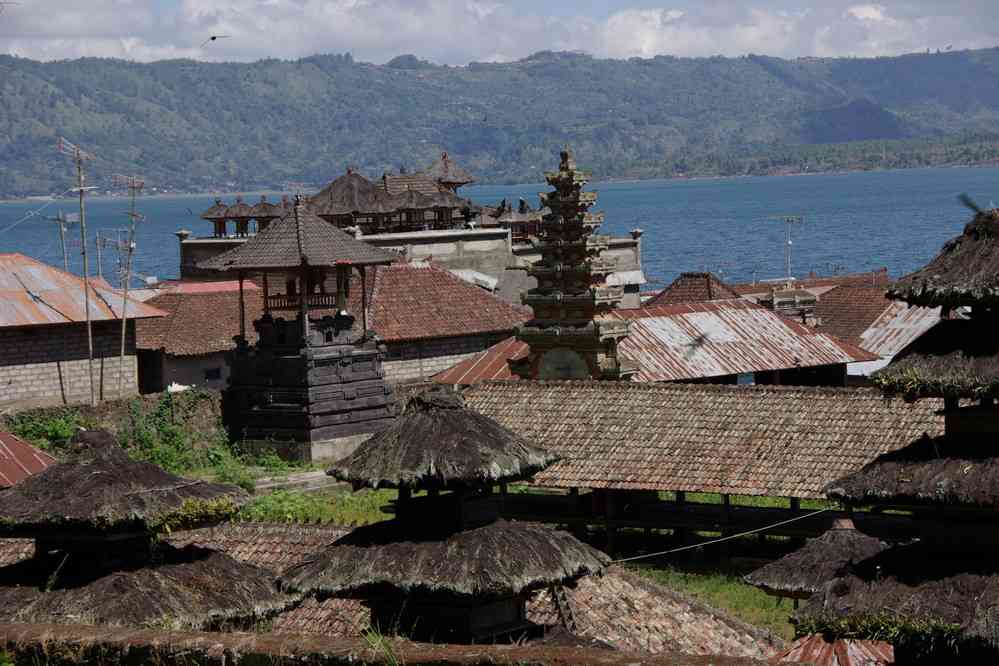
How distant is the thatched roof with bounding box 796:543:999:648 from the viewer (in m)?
15.6

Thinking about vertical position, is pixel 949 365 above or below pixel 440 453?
above

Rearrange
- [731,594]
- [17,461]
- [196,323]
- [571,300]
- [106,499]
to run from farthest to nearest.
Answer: [196,323]
[571,300]
[731,594]
[17,461]
[106,499]

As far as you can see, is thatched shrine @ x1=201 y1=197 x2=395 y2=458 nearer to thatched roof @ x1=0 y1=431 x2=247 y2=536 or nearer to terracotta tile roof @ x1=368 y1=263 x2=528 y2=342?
terracotta tile roof @ x1=368 y1=263 x2=528 y2=342

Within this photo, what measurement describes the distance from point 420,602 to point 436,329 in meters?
29.9

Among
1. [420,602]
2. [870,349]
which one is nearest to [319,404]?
[870,349]

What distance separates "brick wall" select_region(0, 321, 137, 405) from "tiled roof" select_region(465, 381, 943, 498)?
13.2m

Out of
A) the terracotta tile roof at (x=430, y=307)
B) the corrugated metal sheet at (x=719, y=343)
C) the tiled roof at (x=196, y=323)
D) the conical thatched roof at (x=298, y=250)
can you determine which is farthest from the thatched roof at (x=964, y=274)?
the tiled roof at (x=196, y=323)

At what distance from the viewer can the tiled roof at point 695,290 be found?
55156 mm

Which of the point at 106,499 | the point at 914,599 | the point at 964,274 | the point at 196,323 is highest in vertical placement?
the point at 964,274

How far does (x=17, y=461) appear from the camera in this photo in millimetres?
26562

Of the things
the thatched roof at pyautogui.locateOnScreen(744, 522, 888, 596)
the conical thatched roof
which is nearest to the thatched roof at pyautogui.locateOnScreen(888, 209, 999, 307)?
the thatched roof at pyautogui.locateOnScreen(744, 522, 888, 596)

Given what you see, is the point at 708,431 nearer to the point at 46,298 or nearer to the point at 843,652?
the point at 843,652

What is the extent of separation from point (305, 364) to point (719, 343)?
9871mm

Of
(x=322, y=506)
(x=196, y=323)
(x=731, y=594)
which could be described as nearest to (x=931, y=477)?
(x=731, y=594)
